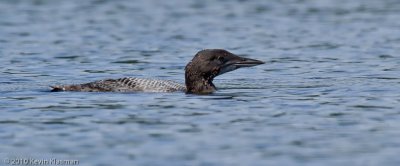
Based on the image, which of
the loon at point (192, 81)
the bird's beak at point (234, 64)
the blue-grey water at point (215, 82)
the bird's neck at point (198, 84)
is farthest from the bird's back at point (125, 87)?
the bird's beak at point (234, 64)

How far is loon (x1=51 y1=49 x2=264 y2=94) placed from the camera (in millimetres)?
14727

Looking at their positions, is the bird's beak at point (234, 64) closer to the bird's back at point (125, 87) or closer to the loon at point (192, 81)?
the loon at point (192, 81)

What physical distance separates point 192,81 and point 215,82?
1382 millimetres

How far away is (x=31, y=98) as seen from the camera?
46.2 feet

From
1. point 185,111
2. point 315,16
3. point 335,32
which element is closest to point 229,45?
point 335,32

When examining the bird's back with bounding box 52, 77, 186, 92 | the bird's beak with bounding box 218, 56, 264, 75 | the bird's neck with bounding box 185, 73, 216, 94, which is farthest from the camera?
the bird's beak with bounding box 218, 56, 264, 75

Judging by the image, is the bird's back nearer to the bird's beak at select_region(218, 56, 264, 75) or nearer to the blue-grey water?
the blue-grey water

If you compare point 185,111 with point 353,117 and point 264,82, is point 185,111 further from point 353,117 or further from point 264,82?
point 264,82

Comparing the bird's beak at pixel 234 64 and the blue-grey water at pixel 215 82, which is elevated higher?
the bird's beak at pixel 234 64

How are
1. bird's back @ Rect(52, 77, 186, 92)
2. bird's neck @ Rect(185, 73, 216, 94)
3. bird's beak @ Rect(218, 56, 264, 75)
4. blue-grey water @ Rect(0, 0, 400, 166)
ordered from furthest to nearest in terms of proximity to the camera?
bird's beak @ Rect(218, 56, 264, 75)
bird's neck @ Rect(185, 73, 216, 94)
bird's back @ Rect(52, 77, 186, 92)
blue-grey water @ Rect(0, 0, 400, 166)

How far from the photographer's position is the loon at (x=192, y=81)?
48.3 ft

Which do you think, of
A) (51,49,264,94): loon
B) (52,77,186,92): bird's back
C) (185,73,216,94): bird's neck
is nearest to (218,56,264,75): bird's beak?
(51,49,264,94): loon

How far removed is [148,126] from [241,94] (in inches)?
114

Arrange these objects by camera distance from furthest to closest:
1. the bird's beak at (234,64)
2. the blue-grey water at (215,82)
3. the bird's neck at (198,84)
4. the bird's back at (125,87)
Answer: the bird's beak at (234,64)
the bird's neck at (198,84)
the bird's back at (125,87)
the blue-grey water at (215,82)
